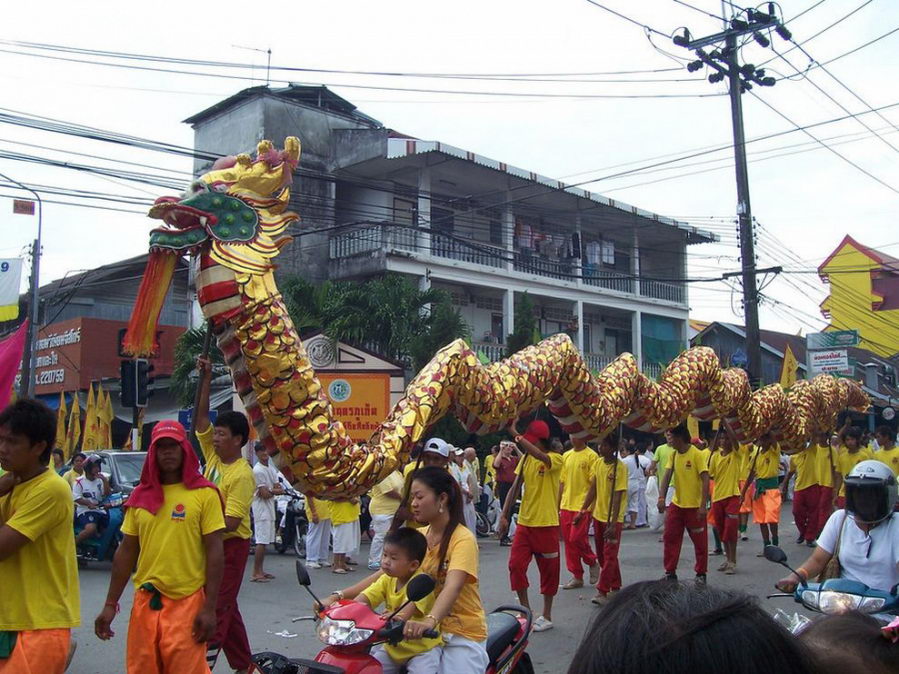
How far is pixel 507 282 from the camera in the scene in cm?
2322

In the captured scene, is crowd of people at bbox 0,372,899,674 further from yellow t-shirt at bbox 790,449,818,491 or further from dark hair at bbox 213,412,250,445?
yellow t-shirt at bbox 790,449,818,491

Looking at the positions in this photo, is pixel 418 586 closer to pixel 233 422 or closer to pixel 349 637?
pixel 349 637

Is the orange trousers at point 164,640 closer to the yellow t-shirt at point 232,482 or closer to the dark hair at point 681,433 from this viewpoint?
the yellow t-shirt at point 232,482

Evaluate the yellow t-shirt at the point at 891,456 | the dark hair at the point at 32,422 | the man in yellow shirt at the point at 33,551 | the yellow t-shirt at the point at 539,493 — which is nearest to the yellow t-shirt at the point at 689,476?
the yellow t-shirt at the point at 539,493

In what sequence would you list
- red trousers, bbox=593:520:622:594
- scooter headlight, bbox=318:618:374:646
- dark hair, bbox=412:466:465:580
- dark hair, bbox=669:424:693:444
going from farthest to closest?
dark hair, bbox=669:424:693:444, red trousers, bbox=593:520:622:594, dark hair, bbox=412:466:465:580, scooter headlight, bbox=318:618:374:646

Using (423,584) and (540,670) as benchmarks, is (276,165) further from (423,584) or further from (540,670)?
(540,670)

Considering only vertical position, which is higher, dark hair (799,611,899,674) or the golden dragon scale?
the golden dragon scale

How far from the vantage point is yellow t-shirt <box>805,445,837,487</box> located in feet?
39.7

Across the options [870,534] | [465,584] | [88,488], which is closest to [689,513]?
[870,534]

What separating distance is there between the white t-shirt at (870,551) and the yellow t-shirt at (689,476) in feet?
15.0

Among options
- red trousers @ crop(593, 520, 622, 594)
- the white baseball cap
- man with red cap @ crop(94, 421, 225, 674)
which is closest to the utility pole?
red trousers @ crop(593, 520, 622, 594)

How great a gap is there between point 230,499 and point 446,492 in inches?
71.8

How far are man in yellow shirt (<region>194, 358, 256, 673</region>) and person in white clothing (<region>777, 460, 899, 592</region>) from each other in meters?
3.11

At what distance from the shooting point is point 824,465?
1214 centimetres
